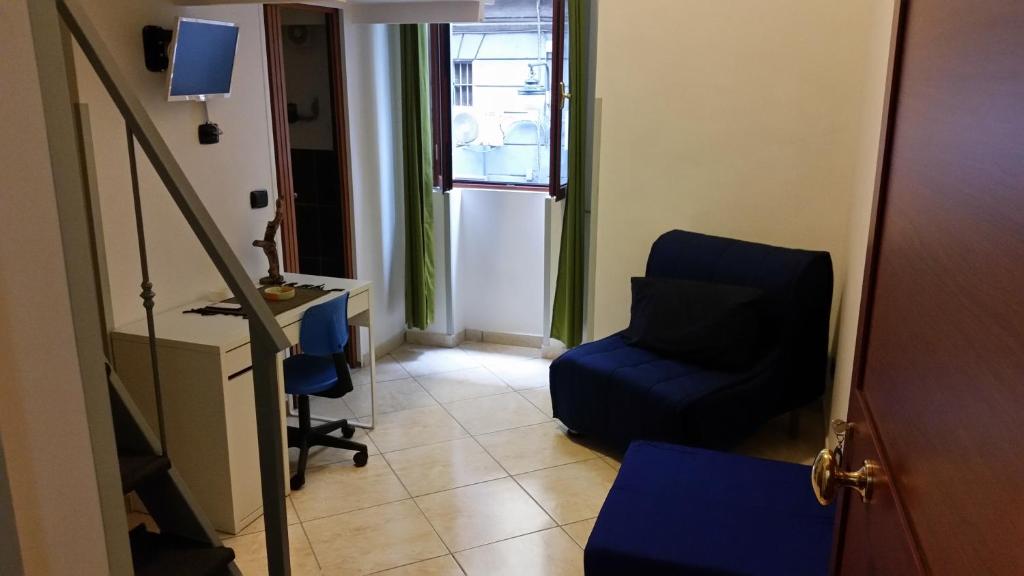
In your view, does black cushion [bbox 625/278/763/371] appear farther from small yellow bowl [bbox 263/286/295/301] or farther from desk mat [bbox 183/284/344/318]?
small yellow bowl [bbox 263/286/295/301]

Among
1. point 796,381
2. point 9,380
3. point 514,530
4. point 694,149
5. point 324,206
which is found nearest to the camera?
point 9,380

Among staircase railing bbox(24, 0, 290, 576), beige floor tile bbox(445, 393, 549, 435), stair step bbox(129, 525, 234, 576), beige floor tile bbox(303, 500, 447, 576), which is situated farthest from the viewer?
beige floor tile bbox(445, 393, 549, 435)

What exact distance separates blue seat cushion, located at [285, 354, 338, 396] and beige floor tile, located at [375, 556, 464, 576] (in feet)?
2.94

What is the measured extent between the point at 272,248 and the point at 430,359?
159cm

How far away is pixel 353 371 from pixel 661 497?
2.60 metres

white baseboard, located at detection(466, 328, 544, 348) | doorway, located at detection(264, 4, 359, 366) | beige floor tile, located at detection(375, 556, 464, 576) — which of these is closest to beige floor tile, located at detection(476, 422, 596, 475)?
beige floor tile, located at detection(375, 556, 464, 576)

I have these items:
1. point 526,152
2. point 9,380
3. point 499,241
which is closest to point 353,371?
point 499,241

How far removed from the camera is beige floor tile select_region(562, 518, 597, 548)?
291 centimetres

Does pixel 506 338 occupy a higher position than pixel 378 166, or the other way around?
pixel 378 166

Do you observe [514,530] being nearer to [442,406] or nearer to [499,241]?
[442,406]

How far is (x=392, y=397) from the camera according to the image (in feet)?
14.0

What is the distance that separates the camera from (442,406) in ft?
13.6

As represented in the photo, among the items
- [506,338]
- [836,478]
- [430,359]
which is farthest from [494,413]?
[836,478]

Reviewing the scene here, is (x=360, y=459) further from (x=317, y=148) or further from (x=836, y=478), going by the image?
(x=836, y=478)
